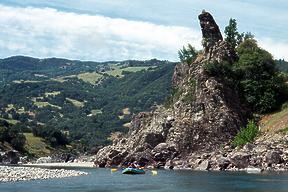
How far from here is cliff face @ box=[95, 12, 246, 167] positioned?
162875mm

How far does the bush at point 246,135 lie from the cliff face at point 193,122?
703 cm

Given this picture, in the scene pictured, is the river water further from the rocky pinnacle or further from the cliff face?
the rocky pinnacle

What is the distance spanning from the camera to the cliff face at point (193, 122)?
163 meters

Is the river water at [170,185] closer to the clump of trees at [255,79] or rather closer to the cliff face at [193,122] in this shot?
the cliff face at [193,122]

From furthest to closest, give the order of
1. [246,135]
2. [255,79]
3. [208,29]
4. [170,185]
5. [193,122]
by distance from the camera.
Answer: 1. [208,29]
2. [255,79]
3. [193,122]
4. [246,135]
5. [170,185]

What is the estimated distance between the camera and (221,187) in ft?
300

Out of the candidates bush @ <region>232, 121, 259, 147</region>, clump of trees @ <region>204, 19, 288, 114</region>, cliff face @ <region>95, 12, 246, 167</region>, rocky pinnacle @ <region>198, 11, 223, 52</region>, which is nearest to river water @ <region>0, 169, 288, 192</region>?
bush @ <region>232, 121, 259, 147</region>

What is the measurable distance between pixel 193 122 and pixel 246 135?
20.6 metres

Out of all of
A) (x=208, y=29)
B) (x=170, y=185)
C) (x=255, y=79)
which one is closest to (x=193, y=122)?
(x=255, y=79)

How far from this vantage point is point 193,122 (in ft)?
547

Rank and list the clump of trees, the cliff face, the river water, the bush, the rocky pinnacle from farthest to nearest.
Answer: the rocky pinnacle → the clump of trees → the cliff face → the bush → the river water

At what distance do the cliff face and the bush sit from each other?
7035 mm

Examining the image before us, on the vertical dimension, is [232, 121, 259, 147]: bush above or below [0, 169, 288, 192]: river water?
above

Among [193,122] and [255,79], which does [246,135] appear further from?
[255,79]
